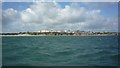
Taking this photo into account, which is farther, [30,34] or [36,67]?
[30,34]

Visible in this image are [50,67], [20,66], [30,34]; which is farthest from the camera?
[30,34]

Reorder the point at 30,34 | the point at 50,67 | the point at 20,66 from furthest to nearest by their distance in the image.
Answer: the point at 30,34 → the point at 20,66 → the point at 50,67

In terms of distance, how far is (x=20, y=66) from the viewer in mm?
21203

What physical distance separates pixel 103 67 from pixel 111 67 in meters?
0.71

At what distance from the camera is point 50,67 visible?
1989 centimetres

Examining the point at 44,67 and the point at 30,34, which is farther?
the point at 30,34

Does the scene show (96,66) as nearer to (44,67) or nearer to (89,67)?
(89,67)

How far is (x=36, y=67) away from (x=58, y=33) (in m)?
126

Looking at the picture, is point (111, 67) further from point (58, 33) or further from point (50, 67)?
point (58, 33)

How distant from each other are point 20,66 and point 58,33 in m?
125

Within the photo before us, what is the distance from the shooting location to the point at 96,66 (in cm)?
2069

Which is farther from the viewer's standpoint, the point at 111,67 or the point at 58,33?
the point at 58,33

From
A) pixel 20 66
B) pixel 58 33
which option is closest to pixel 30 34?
pixel 58 33

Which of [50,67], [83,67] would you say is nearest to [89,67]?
[83,67]
